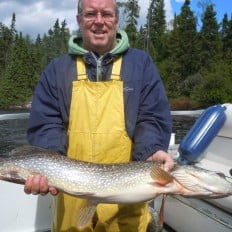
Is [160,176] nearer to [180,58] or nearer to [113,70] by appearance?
[113,70]

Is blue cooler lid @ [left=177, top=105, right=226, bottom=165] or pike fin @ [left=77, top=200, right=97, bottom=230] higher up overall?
blue cooler lid @ [left=177, top=105, right=226, bottom=165]

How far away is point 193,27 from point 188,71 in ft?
20.7

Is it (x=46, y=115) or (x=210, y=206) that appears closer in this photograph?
(x=46, y=115)

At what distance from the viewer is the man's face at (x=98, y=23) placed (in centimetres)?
331

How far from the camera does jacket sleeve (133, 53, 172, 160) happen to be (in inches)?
129

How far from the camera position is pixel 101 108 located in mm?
3225

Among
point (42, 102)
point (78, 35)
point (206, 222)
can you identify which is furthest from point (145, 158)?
point (206, 222)

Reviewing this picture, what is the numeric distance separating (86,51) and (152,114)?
0.70 m

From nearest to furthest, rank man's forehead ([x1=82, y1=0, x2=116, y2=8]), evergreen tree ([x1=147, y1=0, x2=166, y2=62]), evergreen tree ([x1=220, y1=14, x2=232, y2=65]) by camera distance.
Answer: man's forehead ([x1=82, y1=0, x2=116, y2=8]), evergreen tree ([x1=220, y1=14, x2=232, y2=65]), evergreen tree ([x1=147, y1=0, x2=166, y2=62])

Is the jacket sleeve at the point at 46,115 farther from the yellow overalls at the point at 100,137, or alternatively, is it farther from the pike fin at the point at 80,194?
the pike fin at the point at 80,194

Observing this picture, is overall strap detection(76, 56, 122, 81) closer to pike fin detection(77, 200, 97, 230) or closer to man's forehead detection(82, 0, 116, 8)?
man's forehead detection(82, 0, 116, 8)

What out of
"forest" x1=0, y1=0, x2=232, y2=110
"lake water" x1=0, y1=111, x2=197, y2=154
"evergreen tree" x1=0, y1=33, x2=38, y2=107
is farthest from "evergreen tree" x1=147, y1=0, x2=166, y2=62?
"lake water" x1=0, y1=111, x2=197, y2=154

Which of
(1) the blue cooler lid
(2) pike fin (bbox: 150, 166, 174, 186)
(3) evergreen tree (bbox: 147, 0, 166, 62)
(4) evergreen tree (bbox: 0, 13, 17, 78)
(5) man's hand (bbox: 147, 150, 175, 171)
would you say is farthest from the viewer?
(4) evergreen tree (bbox: 0, 13, 17, 78)

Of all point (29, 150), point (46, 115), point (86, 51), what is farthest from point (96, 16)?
point (29, 150)
